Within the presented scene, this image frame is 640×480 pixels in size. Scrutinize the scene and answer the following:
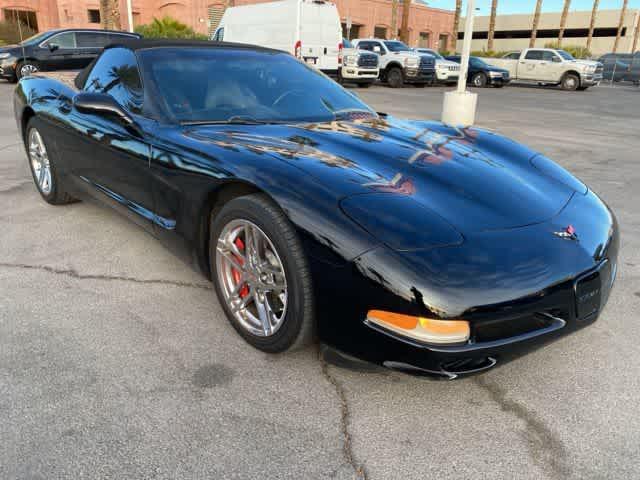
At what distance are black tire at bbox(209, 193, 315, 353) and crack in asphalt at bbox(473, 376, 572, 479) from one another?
83cm

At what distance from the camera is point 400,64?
20.4 m

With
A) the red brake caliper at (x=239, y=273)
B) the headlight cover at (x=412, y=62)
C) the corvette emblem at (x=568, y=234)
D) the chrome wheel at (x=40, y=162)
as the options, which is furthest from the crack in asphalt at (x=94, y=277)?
the headlight cover at (x=412, y=62)

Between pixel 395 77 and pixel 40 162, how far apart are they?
1813 cm

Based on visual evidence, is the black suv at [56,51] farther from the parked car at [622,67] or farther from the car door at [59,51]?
the parked car at [622,67]

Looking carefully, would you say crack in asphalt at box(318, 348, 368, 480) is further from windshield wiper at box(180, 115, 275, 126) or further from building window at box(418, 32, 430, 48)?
building window at box(418, 32, 430, 48)

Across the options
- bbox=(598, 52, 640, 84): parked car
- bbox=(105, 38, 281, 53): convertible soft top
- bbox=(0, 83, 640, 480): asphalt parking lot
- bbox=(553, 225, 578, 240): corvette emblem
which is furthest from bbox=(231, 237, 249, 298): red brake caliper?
bbox=(598, 52, 640, 84): parked car

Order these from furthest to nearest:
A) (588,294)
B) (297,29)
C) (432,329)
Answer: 1. (297,29)
2. (588,294)
3. (432,329)

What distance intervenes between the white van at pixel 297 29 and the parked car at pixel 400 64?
12.2ft

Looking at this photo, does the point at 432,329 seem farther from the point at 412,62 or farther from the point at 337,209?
the point at 412,62

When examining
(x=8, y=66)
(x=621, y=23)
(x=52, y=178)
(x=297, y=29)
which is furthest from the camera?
(x=621, y=23)

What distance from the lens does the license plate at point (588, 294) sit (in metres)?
2.05

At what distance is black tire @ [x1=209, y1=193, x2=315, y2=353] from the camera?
2084mm

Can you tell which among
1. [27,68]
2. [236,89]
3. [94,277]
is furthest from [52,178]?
[27,68]

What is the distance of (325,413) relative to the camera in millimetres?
2080
